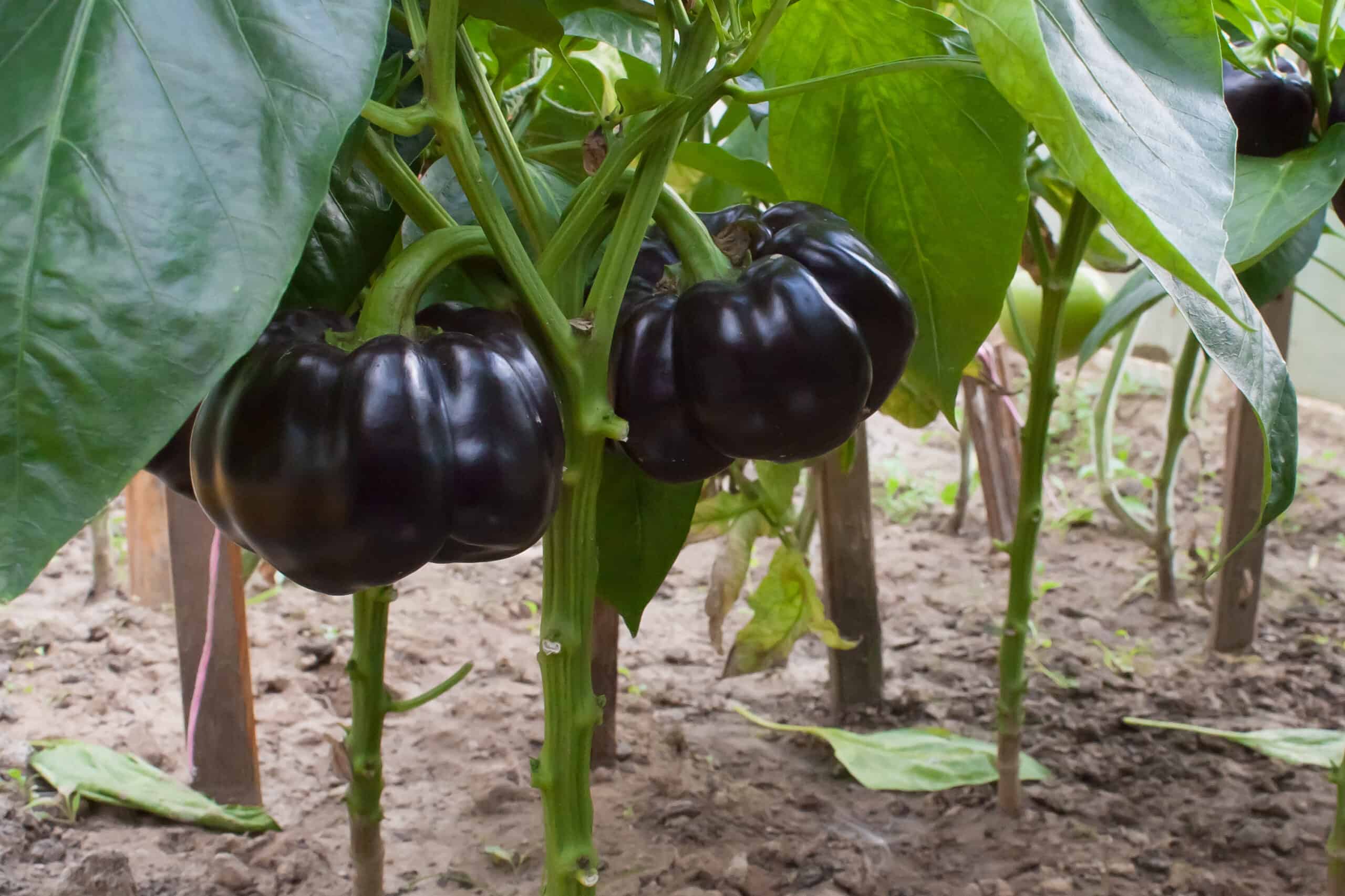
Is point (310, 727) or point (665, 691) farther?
point (665, 691)

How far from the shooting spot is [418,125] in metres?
0.39

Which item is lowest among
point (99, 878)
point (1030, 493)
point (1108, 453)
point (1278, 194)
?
point (99, 878)

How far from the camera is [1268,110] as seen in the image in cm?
65

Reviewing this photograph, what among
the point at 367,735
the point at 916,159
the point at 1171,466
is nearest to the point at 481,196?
the point at 916,159

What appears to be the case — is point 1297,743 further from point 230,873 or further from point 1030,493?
point 230,873

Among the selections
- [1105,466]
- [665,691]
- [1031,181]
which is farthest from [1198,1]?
[1105,466]

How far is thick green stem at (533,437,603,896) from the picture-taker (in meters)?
0.44

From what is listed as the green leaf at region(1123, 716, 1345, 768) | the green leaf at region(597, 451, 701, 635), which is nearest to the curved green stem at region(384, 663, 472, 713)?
the green leaf at region(597, 451, 701, 635)

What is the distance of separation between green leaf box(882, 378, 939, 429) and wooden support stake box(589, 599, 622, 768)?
0.95 feet

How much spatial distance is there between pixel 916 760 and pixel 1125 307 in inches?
17.4

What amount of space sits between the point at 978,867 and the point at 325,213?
2.39 ft

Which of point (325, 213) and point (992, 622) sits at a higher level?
point (325, 213)

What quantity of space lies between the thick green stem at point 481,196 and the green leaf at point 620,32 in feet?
0.57

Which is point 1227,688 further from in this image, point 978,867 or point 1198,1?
point 1198,1
